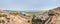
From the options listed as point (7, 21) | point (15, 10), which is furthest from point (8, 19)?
point (15, 10)

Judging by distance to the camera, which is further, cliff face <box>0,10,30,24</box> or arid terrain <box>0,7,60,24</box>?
cliff face <box>0,10,30,24</box>

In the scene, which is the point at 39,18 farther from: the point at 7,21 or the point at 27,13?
the point at 7,21

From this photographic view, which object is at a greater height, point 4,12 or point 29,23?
point 4,12

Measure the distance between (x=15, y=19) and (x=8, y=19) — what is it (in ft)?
0.60

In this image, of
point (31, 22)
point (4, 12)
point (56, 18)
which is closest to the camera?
point (56, 18)

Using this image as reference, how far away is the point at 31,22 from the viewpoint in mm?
3623

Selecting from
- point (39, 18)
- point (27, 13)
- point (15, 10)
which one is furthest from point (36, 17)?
point (15, 10)

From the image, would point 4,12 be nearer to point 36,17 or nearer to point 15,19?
point 15,19

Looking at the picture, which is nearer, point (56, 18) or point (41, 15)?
point (56, 18)

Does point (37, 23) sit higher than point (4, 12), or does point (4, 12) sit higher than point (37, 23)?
point (4, 12)

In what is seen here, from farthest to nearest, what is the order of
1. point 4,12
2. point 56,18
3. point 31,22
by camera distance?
point 4,12
point 31,22
point 56,18

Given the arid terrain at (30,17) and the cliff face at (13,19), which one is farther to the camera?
the cliff face at (13,19)

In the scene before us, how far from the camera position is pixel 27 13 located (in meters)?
3.88

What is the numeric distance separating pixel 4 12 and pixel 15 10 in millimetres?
284
